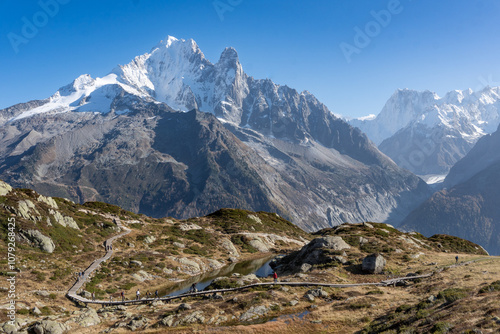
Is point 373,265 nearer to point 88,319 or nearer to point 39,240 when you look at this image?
point 88,319

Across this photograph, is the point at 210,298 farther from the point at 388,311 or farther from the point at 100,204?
the point at 100,204

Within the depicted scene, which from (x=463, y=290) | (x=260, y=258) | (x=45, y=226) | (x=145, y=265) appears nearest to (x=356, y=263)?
(x=463, y=290)

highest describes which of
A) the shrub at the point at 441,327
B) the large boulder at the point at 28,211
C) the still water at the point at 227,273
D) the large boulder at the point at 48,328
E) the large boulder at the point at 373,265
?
the large boulder at the point at 28,211

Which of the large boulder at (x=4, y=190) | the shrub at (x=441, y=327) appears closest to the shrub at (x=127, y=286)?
the large boulder at (x=4, y=190)

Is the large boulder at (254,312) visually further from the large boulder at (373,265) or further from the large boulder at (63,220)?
the large boulder at (63,220)

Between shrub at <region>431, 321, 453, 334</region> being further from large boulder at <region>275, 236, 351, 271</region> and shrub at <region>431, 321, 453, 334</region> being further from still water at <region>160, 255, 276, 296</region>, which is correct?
still water at <region>160, 255, 276, 296</region>

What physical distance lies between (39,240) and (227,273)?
131ft

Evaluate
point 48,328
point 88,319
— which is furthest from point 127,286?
point 48,328

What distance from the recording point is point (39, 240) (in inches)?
2520

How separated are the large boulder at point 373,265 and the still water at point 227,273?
21.4 m

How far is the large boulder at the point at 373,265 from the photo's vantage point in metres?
53.5

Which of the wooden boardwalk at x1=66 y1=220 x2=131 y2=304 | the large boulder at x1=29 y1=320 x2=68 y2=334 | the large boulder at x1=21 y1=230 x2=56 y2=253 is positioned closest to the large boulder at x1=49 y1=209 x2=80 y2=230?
the wooden boardwalk at x1=66 y1=220 x2=131 y2=304

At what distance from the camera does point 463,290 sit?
115 feet

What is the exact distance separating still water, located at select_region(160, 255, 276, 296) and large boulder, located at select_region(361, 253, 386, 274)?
21404mm
